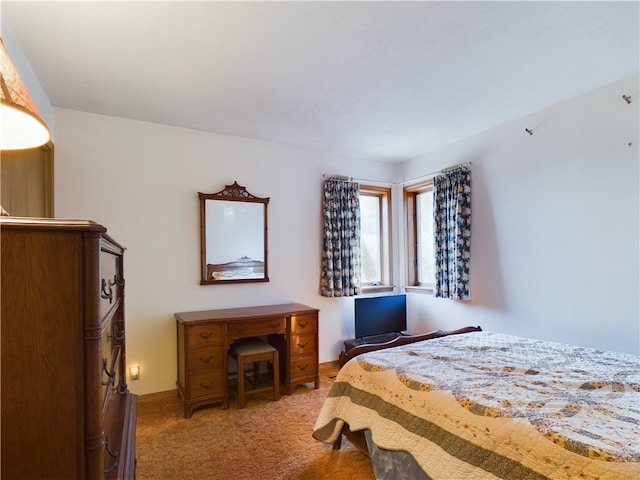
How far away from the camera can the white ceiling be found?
170cm

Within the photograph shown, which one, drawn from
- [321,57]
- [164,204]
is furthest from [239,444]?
[321,57]

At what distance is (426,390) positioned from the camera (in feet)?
5.38

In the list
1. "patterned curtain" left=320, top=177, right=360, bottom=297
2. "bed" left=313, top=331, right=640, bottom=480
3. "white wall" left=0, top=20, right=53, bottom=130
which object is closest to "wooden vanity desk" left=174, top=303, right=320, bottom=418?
"patterned curtain" left=320, top=177, right=360, bottom=297

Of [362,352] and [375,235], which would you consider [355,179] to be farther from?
[362,352]

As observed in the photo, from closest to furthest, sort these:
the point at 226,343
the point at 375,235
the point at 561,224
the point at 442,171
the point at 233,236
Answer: the point at 561,224 → the point at 226,343 → the point at 233,236 → the point at 442,171 → the point at 375,235

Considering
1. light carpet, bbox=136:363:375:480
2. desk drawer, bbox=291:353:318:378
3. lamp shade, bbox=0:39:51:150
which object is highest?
lamp shade, bbox=0:39:51:150

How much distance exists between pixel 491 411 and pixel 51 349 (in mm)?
1518

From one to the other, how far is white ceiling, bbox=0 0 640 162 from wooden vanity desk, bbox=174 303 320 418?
5.77 feet

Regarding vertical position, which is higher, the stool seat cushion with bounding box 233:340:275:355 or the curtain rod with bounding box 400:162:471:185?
the curtain rod with bounding box 400:162:471:185

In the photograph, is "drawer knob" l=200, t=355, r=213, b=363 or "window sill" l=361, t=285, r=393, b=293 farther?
"window sill" l=361, t=285, r=393, b=293

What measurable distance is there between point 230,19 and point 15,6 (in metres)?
1.01

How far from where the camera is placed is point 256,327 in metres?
3.03

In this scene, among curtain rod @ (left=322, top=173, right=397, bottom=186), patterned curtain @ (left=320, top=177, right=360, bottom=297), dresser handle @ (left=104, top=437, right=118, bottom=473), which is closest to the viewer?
dresser handle @ (left=104, top=437, right=118, bottom=473)

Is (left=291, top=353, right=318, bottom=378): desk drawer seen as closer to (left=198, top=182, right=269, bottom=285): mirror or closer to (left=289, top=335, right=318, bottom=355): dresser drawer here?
(left=289, top=335, right=318, bottom=355): dresser drawer
